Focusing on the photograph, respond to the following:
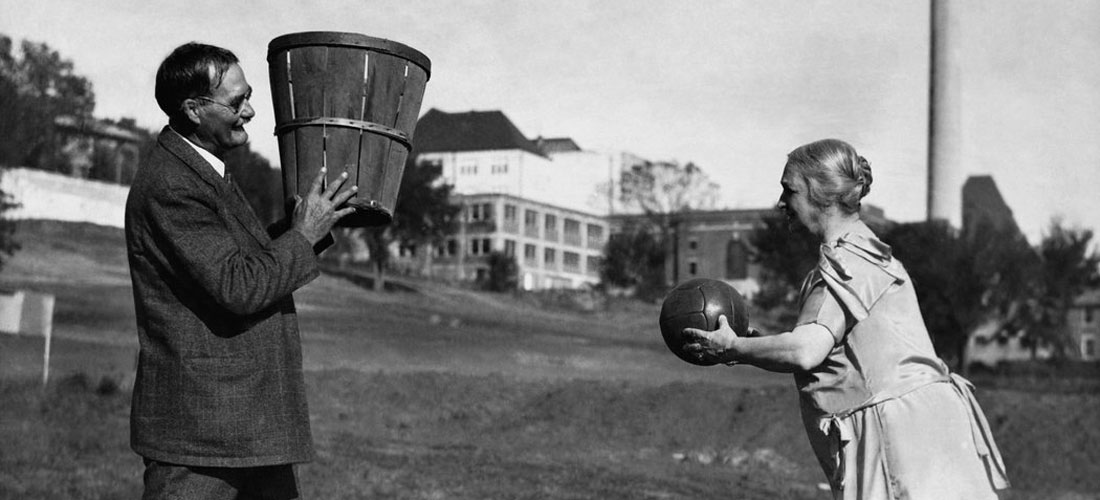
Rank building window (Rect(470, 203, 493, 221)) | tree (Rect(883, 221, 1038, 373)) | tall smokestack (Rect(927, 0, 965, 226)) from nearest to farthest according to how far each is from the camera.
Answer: tree (Rect(883, 221, 1038, 373)) < tall smokestack (Rect(927, 0, 965, 226)) < building window (Rect(470, 203, 493, 221))

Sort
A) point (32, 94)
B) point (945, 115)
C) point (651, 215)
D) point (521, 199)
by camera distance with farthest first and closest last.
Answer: point (521, 199)
point (651, 215)
point (945, 115)
point (32, 94)

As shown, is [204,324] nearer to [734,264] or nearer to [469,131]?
[469,131]

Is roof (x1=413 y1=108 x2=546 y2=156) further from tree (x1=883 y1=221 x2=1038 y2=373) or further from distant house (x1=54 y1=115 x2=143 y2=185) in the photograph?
tree (x1=883 y1=221 x2=1038 y2=373)

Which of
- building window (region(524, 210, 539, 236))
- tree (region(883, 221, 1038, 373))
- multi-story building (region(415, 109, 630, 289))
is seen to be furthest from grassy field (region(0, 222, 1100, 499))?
building window (region(524, 210, 539, 236))

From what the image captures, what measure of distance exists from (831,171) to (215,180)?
7.04 ft

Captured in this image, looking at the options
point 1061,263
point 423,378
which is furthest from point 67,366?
point 1061,263

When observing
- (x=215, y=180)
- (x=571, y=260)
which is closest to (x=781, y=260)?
(x=571, y=260)

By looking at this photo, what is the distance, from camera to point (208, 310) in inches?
181

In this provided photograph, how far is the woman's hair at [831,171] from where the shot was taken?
507 centimetres

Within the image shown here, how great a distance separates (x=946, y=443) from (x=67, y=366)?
28.9 meters

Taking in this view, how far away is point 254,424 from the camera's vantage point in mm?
4602

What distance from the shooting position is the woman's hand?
5090 mm

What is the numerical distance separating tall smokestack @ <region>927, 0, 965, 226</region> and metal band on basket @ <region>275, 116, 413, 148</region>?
8527cm

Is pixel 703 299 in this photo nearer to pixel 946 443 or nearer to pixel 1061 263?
pixel 946 443
